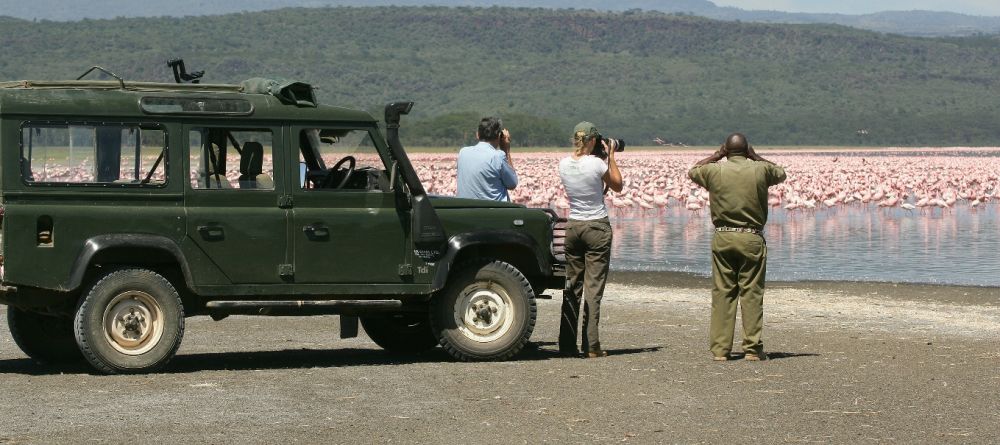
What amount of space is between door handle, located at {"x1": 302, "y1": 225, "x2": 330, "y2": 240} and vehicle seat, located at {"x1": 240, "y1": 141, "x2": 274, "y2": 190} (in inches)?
15.4

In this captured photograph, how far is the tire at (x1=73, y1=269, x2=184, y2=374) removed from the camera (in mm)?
11672

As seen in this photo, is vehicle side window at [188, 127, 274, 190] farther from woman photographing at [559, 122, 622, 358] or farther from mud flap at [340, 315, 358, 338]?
woman photographing at [559, 122, 622, 358]

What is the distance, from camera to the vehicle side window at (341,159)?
1243 centimetres

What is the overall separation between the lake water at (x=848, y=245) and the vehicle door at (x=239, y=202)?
11665 mm

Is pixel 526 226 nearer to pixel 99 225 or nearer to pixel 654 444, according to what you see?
pixel 99 225

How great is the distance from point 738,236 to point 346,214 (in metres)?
2.89

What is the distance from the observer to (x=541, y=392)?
11031 mm

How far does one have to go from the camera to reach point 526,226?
12.8m

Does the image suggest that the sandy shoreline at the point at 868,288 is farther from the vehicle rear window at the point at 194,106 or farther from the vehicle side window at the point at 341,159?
the vehicle rear window at the point at 194,106

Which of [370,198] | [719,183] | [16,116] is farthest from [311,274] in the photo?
[719,183]

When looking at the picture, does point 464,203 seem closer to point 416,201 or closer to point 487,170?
point 416,201

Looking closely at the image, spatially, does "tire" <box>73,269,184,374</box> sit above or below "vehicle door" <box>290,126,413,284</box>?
below

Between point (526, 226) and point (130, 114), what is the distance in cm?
298

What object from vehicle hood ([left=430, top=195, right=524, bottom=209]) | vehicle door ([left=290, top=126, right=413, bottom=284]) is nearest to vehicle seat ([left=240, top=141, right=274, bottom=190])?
vehicle door ([left=290, top=126, right=413, bottom=284])
